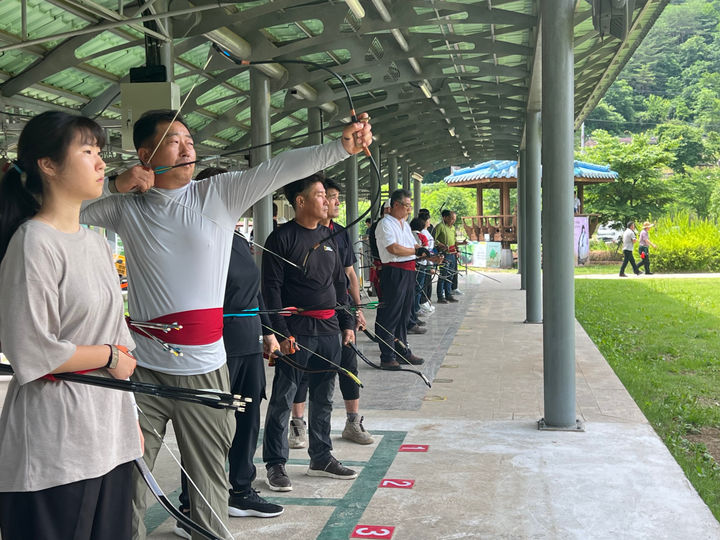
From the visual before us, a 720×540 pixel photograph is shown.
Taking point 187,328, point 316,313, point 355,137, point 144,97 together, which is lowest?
point 316,313

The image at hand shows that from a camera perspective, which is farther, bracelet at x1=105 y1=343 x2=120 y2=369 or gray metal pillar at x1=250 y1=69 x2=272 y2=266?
gray metal pillar at x1=250 y1=69 x2=272 y2=266

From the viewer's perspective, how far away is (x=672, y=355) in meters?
9.45

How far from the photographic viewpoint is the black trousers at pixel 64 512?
209 centimetres

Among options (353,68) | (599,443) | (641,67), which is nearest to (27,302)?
(599,443)

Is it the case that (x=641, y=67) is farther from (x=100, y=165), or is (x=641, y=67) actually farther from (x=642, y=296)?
(x=100, y=165)

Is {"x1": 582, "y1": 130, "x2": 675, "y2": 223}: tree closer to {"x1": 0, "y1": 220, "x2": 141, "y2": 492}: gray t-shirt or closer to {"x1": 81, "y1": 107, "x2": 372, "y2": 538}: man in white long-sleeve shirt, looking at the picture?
{"x1": 81, "y1": 107, "x2": 372, "y2": 538}: man in white long-sleeve shirt

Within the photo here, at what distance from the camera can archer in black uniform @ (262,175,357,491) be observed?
438 cm

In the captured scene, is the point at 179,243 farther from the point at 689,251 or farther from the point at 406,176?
the point at 689,251

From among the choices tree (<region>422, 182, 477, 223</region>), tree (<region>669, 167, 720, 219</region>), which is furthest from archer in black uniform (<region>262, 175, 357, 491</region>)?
tree (<region>422, 182, 477, 223</region>)

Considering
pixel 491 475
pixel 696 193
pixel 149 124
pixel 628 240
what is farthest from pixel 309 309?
pixel 696 193

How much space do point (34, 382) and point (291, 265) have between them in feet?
7.97

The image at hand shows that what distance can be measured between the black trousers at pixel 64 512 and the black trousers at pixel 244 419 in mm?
1459

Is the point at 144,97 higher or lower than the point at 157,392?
higher

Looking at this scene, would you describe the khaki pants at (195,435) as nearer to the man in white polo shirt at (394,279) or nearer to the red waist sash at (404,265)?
the man in white polo shirt at (394,279)
